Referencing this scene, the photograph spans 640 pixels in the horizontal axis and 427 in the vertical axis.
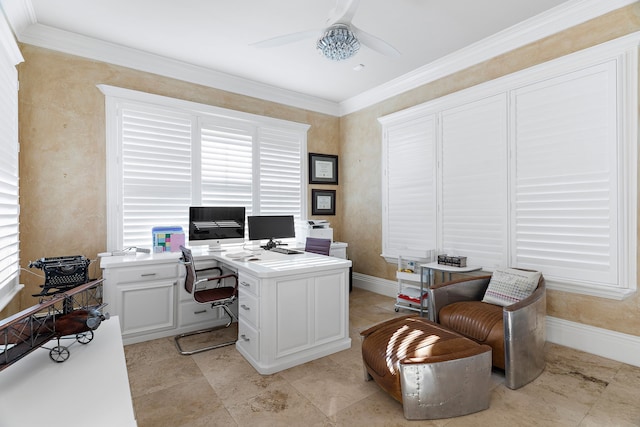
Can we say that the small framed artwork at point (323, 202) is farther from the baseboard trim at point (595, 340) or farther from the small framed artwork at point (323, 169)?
the baseboard trim at point (595, 340)

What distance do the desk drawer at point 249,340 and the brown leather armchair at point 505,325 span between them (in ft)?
5.03

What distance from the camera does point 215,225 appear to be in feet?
12.2

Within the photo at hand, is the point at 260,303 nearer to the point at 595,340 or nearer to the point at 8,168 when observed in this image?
the point at 8,168

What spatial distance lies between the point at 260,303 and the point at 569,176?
2.93 metres

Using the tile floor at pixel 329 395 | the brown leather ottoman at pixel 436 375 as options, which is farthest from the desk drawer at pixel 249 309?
the brown leather ottoman at pixel 436 375

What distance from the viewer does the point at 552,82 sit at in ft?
9.73

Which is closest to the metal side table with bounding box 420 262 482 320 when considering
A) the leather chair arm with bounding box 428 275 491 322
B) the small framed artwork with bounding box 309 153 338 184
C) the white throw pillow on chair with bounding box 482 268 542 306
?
the leather chair arm with bounding box 428 275 491 322

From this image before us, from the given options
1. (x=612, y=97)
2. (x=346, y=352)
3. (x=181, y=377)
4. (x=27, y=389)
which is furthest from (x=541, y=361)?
(x=27, y=389)

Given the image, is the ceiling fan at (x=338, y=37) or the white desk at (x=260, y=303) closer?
the ceiling fan at (x=338, y=37)

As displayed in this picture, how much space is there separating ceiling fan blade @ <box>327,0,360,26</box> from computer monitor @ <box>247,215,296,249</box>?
2.43m

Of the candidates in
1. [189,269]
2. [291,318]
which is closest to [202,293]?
[189,269]

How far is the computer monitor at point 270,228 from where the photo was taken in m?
4.04

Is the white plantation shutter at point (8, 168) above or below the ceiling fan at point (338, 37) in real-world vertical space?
below

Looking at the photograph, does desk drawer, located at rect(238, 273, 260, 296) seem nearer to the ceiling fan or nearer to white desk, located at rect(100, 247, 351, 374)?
white desk, located at rect(100, 247, 351, 374)
